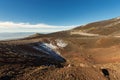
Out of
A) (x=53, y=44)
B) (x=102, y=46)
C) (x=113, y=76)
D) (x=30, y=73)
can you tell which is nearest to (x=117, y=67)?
(x=113, y=76)

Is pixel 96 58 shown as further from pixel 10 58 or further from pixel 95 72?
pixel 10 58

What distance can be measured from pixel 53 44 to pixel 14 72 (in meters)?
31.8

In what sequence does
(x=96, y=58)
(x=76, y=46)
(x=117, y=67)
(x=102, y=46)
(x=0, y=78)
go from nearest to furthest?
(x=0, y=78)
(x=117, y=67)
(x=96, y=58)
(x=102, y=46)
(x=76, y=46)

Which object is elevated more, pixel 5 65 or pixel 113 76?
pixel 5 65

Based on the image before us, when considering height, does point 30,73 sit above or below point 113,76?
above

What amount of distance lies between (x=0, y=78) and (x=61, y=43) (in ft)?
117

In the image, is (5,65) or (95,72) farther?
(95,72)

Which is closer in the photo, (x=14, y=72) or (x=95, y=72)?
(x=14, y=72)

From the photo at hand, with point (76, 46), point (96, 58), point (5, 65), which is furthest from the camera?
point (76, 46)

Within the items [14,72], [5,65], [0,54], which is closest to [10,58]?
[0,54]

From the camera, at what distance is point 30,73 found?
2027 centimetres

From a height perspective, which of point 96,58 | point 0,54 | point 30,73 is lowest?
point 96,58

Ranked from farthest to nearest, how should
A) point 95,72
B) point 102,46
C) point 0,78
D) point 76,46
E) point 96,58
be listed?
point 76,46 < point 102,46 < point 96,58 < point 95,72 < point 0,78

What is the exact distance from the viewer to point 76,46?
50.0 meters
